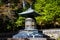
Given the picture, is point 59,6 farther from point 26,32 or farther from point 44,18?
→ point 26,32

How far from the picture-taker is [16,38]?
1686 cm

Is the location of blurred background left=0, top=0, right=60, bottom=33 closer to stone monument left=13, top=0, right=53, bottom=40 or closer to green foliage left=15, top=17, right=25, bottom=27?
green foliage left=15, top=17, right=25, bottom=27

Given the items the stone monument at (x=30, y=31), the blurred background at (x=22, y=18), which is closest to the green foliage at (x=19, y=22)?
the blurred background at (x=22, y=18)

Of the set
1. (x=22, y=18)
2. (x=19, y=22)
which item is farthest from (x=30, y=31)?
(x=22, y=18)

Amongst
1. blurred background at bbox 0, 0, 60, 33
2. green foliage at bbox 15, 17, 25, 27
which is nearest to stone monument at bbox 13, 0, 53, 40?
blurred background at bbox 0, 0, 60, 33

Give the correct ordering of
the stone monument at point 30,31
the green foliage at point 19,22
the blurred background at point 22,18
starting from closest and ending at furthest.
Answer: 1. the stone monument at point 30,31
2. the blurred background at point 22,18
3. the green foliage at point 19,22

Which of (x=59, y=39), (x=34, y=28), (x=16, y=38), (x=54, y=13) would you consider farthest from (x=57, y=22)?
(x=16, y=38)

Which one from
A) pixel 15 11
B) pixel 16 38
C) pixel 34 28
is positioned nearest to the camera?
pixel 16 38

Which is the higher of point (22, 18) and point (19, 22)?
point (22, 18)

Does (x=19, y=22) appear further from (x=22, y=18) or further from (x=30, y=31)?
(x=30, y=31)

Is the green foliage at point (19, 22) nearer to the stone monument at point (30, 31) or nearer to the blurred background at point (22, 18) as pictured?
the blurred background at point (22, 18)

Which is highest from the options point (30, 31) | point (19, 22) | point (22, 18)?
point (22, 18)

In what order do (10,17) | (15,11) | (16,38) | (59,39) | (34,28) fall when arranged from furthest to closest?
(15,11)
(10,17)
(59,39)
(34,28)
(16,38)

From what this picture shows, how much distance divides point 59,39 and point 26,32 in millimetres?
4434
